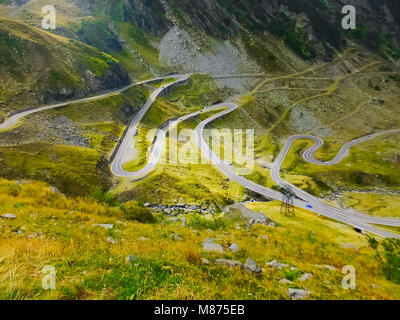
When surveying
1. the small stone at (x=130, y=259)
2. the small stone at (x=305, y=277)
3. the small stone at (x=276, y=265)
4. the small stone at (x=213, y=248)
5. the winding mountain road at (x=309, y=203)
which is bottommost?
the winding mountain road at (x=309, y=203)

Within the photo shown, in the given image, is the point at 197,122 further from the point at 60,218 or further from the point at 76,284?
the point at 76,284

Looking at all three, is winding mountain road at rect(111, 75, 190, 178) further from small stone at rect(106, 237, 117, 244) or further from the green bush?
small stone at rect(106, 237, 117, 244)

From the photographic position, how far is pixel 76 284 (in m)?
7.91

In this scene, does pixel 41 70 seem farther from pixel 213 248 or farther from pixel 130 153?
pixel 213 248

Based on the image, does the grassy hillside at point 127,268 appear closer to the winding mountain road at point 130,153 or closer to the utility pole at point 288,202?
the utility pole at point 288,202

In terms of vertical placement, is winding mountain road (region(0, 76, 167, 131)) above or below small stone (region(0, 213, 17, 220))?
above

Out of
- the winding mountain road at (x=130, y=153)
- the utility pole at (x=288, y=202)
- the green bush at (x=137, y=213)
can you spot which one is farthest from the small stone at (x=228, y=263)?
the winding mountain road at (x=130, y=153)

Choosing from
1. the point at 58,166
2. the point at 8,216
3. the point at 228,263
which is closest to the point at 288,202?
the point at 58,166

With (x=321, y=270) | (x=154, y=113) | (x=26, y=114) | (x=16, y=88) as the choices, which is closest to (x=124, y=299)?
(x=321, y=270)

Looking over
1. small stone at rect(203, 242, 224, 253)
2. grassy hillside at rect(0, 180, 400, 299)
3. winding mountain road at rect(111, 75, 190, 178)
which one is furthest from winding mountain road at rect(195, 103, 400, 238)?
small stone at rect(203, 242, 224, 253)

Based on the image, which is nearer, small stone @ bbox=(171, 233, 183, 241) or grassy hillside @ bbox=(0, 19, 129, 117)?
small stone @ bbox=(171, 233, 183, 241)

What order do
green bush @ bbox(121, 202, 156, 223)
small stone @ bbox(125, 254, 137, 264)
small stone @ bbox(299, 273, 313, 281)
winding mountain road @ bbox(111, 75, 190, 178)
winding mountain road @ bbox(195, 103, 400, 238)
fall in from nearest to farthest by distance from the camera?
small stone @ bbox(125, 254, 137, 264)
small stone @ bbox(299, 273, 313, 281)
green bush @ bbox(121, 202, 156, 223)
winding mountain road @ bbox(195, 103, 400, 238)
winding mountain road @ bbox(111, 75, 190, 178)

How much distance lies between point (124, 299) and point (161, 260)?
308 cm

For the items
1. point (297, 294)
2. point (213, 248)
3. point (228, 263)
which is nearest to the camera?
point (297, 294)
